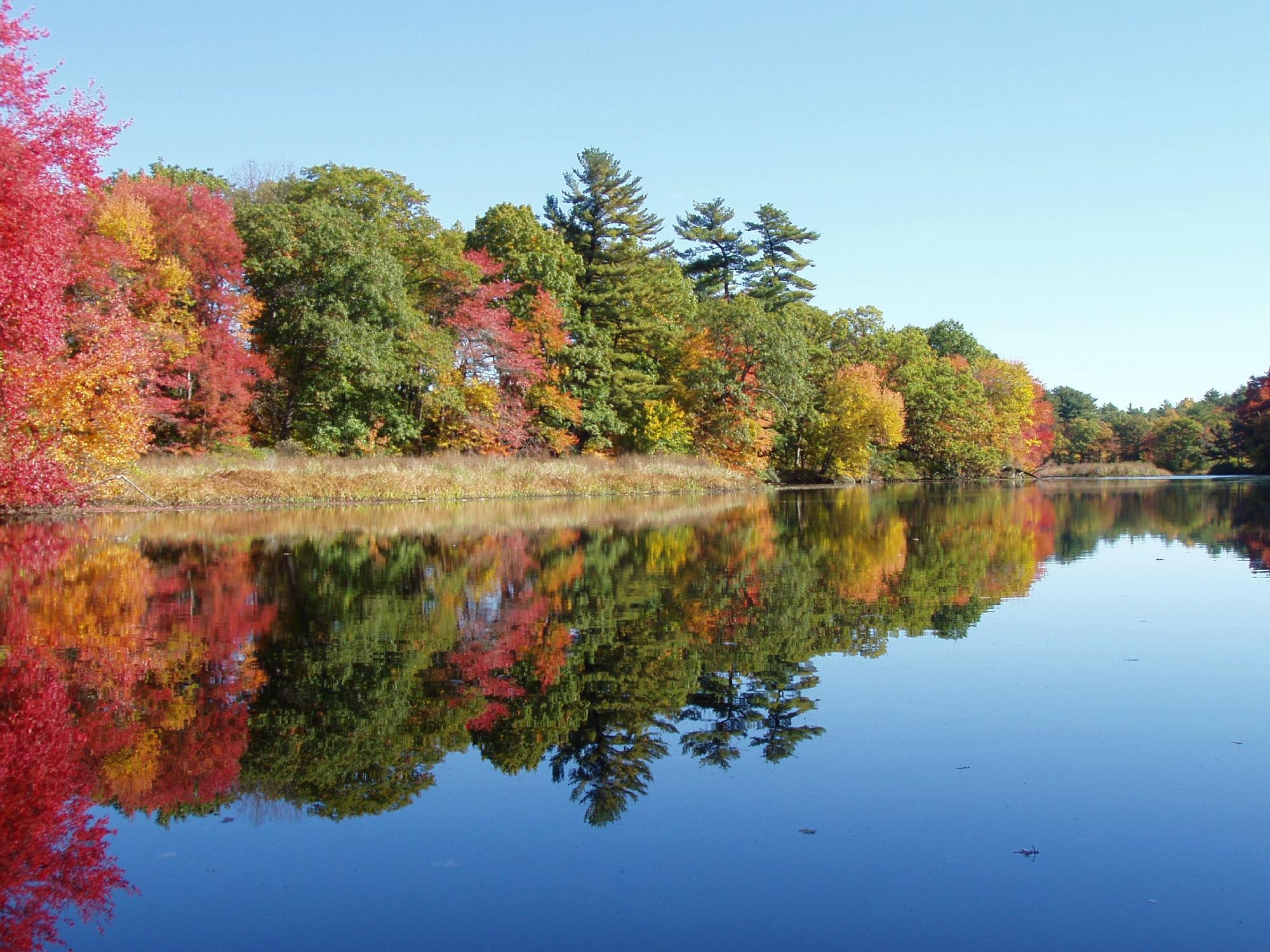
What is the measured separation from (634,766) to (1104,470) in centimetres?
8833

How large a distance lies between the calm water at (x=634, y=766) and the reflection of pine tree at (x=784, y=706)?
4 centimetres

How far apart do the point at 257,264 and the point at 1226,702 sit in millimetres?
35882

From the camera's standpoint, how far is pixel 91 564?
14.2 metres

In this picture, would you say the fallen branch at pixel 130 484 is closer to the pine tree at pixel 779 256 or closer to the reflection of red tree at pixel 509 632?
the reflection of red tree at pixel 509 632

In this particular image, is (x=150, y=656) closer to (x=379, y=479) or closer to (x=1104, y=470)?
(x=379, y=479)

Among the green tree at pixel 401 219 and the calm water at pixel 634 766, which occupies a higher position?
the green tree at pixel 401 219

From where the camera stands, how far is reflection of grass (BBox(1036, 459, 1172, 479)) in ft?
271

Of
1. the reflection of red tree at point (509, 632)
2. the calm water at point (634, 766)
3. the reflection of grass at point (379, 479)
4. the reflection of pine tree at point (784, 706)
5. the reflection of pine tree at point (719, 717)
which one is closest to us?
the calm water at point (634, 766)

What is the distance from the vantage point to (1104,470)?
83625 millimetres

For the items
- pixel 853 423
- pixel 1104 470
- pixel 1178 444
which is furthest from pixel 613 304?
pixel 1178 444

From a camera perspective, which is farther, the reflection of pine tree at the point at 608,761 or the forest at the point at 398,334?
the forest at the point at 398,334

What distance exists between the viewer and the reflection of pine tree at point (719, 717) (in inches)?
220

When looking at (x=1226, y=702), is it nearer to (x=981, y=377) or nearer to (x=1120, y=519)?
(x=1120, y=519)

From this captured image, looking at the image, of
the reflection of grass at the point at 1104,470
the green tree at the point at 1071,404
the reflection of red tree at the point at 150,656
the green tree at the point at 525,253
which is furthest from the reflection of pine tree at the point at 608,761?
the green tree at the point at 1071,404
